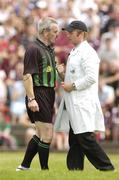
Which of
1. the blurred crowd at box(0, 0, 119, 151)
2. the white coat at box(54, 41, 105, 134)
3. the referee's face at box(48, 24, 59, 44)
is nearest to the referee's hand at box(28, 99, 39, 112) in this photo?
the white coat at box(54, 41, 105, 134)

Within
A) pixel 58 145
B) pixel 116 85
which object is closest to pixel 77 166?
pixel 58 145

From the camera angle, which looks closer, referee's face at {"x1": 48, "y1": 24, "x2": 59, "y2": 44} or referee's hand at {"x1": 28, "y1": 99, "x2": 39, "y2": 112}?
referee's hand at {"x1": 28, "y1": 99, "x2": 39, "y2": 112}

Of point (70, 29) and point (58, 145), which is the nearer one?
point (70, 29)

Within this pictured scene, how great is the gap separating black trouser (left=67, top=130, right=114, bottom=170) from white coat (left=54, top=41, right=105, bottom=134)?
0.40 ft

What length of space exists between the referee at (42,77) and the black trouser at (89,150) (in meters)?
Answer: 0.41

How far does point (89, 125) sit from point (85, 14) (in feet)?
37.2

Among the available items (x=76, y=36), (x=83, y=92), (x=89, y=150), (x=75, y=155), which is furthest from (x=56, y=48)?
(x=89, y=150)

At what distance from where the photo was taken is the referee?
1066 cm

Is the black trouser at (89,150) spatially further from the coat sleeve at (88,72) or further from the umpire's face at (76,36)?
the umpire's face at (76,36)

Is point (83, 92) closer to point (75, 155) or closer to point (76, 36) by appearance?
point (76, 36)

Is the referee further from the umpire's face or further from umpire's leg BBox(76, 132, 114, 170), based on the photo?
umpire's leg BBox(76, 132, 114, 170)

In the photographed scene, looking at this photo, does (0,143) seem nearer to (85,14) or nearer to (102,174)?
(85,14)

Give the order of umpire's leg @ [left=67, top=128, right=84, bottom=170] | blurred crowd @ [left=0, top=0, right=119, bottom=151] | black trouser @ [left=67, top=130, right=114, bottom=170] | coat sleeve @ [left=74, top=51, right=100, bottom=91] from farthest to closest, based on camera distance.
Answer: blurred crowd @ [left=0, top=0, right=119, bottom=151]
umpire's leg @ [left=67, top=128, right=84, bottom=170]
black trouser @ [left=67, top=130, right=114, bottom=170]
coat sleeve @ [left=74, top=51, right=100, bottom=91]

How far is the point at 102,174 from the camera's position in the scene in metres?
10.3
